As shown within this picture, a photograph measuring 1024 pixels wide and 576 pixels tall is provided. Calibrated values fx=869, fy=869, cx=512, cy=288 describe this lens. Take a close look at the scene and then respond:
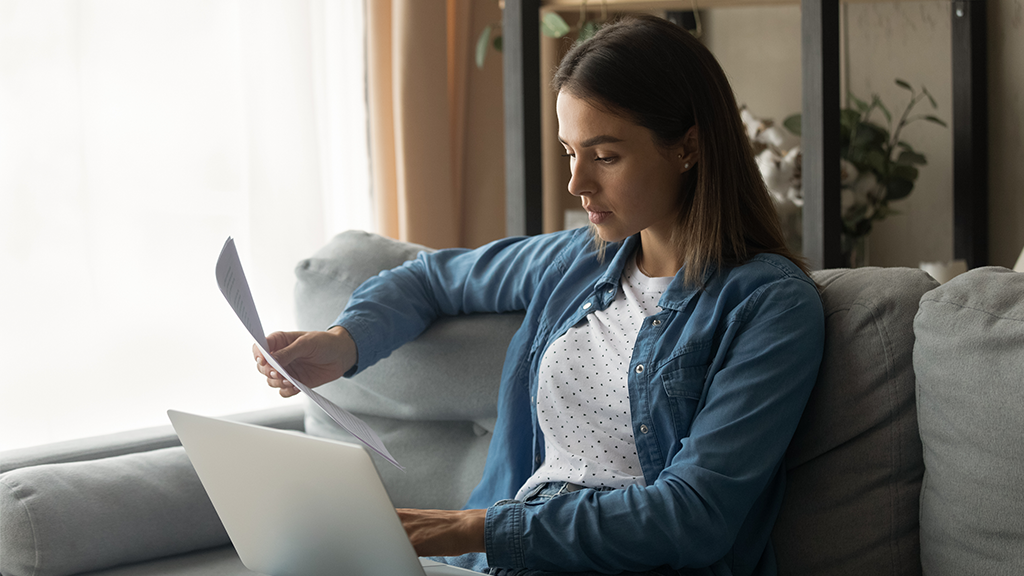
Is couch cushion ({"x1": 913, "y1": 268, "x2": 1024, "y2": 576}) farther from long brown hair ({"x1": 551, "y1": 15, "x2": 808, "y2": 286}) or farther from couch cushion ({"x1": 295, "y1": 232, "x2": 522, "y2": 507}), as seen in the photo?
couch cushion ({"x1": 295, "y1": 232, "x2": 522, "y2": 507})

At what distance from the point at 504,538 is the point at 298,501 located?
9.3 inches

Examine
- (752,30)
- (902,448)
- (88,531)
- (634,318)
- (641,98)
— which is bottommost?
(88,531)

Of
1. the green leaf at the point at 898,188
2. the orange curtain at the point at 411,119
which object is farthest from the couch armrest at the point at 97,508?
the green leaf at the point at 898,188

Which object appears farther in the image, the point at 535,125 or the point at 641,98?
the point at 535,125

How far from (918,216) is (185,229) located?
1718 mm

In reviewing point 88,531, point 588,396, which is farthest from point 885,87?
point 88,531

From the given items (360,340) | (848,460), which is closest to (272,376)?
(360,340)

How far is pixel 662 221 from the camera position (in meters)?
1.16

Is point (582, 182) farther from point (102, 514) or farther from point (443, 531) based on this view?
point (102, 514)

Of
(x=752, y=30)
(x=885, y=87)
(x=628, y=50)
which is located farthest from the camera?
(x=752, y=30)

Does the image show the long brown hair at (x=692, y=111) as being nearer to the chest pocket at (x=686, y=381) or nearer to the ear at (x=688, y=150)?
the ear at (x=688, y=150)

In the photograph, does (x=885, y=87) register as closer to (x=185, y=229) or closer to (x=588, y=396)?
(x=588, y=396)

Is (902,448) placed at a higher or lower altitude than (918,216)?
lower

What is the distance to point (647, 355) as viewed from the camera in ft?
3.53
